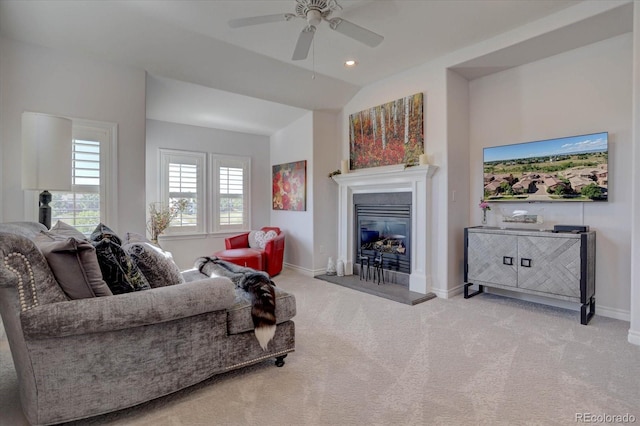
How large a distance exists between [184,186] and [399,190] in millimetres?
3704

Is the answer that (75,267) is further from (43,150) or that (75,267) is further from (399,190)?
(399,190)

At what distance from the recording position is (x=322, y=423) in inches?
66.5

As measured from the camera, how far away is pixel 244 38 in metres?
3.47

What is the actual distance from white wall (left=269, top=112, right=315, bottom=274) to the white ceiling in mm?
798

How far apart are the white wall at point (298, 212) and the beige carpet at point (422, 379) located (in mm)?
2227

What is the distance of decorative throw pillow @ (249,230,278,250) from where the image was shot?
5275 mm

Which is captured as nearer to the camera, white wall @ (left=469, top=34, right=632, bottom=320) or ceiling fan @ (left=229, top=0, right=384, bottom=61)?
ceiling fan @ (left=229, top=0, right=384, bottom=61)

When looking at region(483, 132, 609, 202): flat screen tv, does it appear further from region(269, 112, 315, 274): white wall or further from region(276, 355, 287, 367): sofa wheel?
region(276, 355, 287, 367): sofa wheel

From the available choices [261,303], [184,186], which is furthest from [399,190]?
[184,186]

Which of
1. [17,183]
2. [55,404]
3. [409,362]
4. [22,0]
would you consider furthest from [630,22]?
[17,183]

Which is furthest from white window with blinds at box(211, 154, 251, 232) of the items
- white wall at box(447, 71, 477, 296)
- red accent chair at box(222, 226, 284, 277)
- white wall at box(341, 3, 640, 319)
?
white wall at box(447, 71, 477, 296)

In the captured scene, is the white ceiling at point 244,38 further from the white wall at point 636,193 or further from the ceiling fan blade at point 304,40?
the white wall at point 636,193

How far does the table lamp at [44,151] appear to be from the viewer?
2.45 metres

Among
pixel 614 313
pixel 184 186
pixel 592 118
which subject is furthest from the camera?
pixel 184 186
